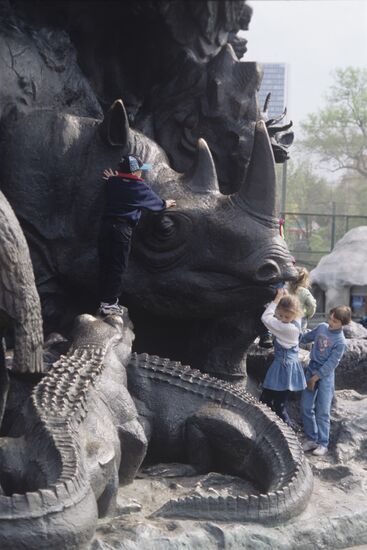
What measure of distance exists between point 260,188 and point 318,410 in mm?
1264

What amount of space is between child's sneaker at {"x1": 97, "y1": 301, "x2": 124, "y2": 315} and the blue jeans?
116 centimetres

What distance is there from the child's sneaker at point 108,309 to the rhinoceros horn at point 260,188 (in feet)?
2.90

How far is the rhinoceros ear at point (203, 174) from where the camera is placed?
5.08 meters

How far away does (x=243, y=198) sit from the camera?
4934 millimetres

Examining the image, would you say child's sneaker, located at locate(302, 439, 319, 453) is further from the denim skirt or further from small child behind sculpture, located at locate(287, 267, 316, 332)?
small child behind sculpture, located at locate(287, 267, 316, 332)

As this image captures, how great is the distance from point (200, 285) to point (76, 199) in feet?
2.88

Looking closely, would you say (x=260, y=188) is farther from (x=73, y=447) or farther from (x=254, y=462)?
(x=73, y=447)

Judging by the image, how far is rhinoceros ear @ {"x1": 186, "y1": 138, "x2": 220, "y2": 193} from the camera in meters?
5.08

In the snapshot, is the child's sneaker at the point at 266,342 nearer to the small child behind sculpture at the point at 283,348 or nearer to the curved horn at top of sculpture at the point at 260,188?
the small child behind sculpture at the point at 283,348

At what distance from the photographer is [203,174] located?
5109 millimetres

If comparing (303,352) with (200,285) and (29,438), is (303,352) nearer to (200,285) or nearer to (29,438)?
(200,285)

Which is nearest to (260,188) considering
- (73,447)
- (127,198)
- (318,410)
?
(127,198)

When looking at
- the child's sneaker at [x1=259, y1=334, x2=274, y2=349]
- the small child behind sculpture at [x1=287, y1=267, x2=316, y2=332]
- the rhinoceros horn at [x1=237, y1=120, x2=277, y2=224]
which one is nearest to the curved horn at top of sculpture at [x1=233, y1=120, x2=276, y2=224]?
the rhinoceros horn at [x1=237, y1=120, x2=277, y2=224]

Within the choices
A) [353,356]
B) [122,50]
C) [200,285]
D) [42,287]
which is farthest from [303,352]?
[122,50]
